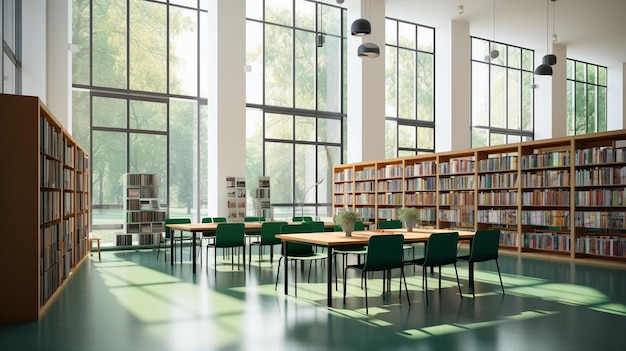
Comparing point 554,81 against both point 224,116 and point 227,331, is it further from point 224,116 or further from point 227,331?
point 227,331

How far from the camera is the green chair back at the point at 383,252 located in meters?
5.20

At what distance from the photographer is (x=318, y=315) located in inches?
194

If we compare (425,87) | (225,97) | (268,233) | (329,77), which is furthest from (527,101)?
(268,233)

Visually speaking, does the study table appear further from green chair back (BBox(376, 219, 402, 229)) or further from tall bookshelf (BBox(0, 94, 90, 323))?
tall bookshelf (BBox(0, 94, 90, 323))

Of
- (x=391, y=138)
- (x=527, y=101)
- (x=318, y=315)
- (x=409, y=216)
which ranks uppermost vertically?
(x=527, y=101)

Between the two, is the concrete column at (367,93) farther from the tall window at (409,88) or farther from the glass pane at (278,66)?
the glass pane at (278,66)

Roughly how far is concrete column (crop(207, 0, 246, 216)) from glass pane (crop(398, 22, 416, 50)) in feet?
18.5

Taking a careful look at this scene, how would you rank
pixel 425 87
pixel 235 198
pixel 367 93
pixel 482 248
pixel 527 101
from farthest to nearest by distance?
pixel 527 101 → pixel 425 87 → pixel 367 93 → pixel 235 198 → pixel 482 248

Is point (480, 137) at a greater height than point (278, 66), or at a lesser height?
lesser

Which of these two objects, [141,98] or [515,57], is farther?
[515,57]

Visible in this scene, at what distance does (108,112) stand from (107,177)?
5.01ft

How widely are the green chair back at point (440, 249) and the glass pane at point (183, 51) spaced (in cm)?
907

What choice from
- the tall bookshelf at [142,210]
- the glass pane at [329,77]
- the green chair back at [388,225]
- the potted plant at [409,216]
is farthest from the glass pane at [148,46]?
the potted plant at [409,216]

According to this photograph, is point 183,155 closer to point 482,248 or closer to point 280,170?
point 280,170
